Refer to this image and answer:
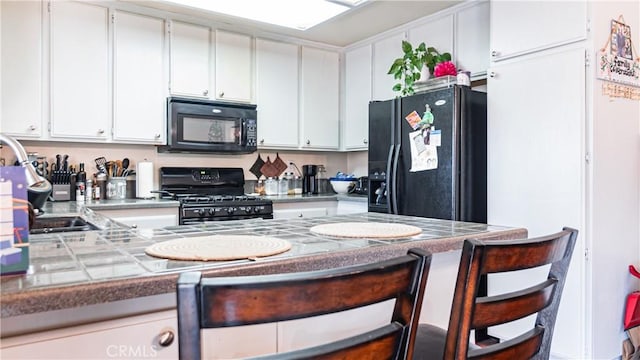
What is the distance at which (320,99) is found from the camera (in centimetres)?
417

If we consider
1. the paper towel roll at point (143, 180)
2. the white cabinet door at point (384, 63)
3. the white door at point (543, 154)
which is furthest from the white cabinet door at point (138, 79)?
the white door at point (543, 154)

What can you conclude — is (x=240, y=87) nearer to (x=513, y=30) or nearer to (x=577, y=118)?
(x=513, y=30)

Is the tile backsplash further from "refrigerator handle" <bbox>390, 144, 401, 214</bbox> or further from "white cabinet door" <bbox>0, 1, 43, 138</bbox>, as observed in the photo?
"refrigerator handle" <bbox>390, 144, 401, 214</bbox>

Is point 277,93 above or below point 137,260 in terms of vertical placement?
above

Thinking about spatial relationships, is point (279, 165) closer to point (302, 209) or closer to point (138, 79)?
point (302, 209)

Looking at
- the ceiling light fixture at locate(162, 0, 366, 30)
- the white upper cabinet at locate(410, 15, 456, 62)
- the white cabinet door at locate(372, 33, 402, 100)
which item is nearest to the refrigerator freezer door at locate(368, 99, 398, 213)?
the white cabinet door at locate(372, 33, 402, 100)

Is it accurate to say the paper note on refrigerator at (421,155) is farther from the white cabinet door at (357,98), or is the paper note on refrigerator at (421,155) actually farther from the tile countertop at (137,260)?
the tile countertop at (137,260)

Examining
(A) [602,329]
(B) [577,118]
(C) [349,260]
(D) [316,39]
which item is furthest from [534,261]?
(D) [316,39]

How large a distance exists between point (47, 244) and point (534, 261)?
116 centimetres

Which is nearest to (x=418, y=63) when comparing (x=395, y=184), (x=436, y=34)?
(x=436, y=34)

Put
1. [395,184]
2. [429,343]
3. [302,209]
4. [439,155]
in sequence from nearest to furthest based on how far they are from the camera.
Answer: [429,343]
[439,155]
[395,184]
[302,209]

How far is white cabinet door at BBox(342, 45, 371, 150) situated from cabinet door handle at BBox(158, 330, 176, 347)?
10.7 ft

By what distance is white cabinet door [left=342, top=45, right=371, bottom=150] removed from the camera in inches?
160

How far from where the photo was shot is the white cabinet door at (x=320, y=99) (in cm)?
408
